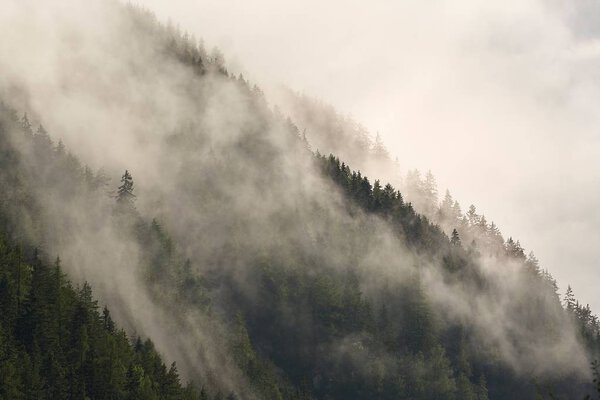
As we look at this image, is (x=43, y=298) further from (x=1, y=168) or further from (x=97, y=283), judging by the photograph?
(x=1, y=168)

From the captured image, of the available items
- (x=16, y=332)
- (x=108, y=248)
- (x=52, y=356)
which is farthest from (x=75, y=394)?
(x=108, y=248)

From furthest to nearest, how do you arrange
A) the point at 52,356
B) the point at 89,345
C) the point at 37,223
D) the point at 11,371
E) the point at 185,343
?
the point at 185,343, the point at 37,223, the point at 89,345, the point at 52,356, the point at 11,371

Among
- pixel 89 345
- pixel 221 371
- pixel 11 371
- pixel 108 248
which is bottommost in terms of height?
pixel 11 371

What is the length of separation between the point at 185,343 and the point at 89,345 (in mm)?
58211

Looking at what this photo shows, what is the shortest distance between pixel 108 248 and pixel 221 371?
37780 millimetres

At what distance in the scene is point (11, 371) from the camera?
11719 cm

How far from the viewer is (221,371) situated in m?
193

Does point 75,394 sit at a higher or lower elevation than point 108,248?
lower

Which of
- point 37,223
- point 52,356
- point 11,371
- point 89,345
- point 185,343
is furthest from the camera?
point 185,343

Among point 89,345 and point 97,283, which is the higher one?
point 97,283

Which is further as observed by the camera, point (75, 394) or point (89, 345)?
point (89, 345)

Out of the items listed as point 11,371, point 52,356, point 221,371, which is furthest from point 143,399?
point 221,371

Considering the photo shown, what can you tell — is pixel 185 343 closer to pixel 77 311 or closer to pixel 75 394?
pixel 77 311

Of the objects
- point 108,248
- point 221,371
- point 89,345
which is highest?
point 108,248
